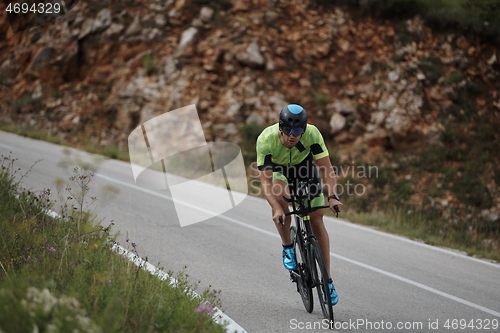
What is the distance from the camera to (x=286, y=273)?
609 cm

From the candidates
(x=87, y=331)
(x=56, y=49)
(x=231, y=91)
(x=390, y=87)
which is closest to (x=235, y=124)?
(x=231, y=91)

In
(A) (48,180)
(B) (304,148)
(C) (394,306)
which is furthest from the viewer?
(A) (48,180)

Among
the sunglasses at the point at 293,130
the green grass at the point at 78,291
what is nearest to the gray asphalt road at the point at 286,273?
the green grass at the point at 78,291

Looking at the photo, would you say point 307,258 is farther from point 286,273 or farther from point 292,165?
point 286,273

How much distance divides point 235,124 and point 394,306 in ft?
40.6

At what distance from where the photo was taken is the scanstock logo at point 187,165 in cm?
1045

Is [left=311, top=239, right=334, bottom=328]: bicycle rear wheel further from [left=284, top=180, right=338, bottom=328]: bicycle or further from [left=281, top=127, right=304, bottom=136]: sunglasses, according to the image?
[left=281, top=127, right=304, bottom=136]: sunglasses

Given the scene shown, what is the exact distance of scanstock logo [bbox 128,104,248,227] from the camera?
10.4 metres

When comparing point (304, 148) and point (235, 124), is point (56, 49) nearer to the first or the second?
point (235, 124)

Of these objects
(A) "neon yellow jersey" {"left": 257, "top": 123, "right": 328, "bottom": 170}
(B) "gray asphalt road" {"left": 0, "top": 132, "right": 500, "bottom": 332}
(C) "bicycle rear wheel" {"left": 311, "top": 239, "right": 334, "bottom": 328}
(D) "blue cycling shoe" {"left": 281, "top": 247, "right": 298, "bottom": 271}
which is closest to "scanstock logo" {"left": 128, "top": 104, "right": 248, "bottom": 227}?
(B) "gray asphalt road" {"left": 0, "top": 132, "right": 500, "bottom": 332}

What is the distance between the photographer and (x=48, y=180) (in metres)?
9.59

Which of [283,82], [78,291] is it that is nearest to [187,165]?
[283,82]

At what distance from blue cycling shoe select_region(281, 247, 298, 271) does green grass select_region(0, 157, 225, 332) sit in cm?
124

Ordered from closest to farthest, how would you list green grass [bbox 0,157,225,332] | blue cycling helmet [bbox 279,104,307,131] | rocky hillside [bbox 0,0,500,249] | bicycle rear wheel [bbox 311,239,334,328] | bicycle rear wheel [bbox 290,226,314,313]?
1. green grass [bbox 0,157,225,332]
2. blue cycling helmet [bbox 279,104,307,131]
3. bicycle rear wheel [bbox 311,239,334,328]
4. bicycle rear wheel [bbox 290,226,314,313]
5. rocky hillside [bbox 0,0,500,249]
